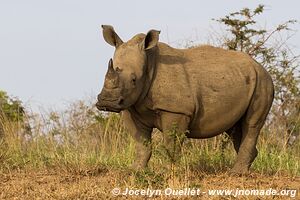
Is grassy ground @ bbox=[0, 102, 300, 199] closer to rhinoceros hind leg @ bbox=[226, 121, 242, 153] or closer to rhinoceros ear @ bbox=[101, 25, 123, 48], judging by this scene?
rhinoceros hind leg @ bbox=[226, 121, 242, 153]

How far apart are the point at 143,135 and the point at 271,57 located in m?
4.94

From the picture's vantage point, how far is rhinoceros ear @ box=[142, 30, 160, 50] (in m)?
7.29

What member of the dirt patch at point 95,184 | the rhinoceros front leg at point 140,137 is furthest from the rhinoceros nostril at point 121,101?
the dirt patch at point 95,184

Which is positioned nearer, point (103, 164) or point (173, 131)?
point (173, 131)

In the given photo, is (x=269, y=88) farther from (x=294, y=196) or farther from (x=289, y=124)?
(x=289, y=124)

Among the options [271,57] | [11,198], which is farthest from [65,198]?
[271,57]

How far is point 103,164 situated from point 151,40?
1747mm

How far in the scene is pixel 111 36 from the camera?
7570 mm

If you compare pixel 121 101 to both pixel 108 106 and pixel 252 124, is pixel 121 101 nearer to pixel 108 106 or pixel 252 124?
pixel 108 106

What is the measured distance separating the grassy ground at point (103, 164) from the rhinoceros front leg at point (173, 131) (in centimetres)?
8

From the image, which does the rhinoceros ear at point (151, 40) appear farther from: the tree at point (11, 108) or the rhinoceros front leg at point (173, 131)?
the tree at point (11, 108)

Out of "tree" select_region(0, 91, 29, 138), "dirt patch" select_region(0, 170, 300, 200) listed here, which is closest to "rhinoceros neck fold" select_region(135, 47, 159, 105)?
"dirt patch" select_region(0, 170, 300, 200)

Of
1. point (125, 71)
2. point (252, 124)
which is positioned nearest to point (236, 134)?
point (252, 124)

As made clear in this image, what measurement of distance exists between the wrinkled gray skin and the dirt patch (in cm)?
50
